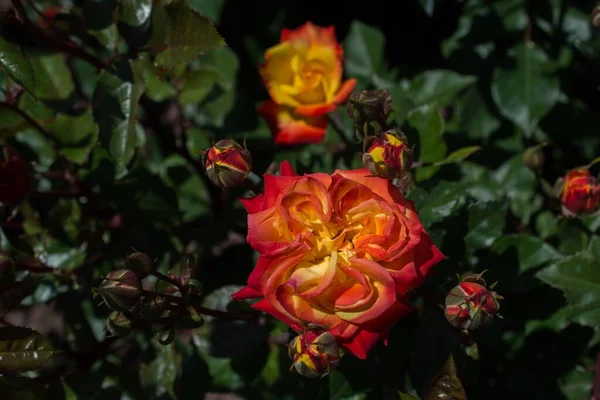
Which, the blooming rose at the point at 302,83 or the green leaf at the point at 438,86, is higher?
the blooming rose at the point at 302,83

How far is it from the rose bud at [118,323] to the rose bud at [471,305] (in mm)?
611

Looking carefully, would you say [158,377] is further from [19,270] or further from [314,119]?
[314,119]

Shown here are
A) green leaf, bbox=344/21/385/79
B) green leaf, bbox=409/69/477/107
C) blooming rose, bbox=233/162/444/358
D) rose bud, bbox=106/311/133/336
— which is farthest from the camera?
green leaf, bbox=344/21/385/79

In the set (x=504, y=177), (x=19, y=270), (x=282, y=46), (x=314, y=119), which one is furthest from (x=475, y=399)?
(x=19, y=270)

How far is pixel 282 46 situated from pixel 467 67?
0.76m

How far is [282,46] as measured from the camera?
6.10 feet

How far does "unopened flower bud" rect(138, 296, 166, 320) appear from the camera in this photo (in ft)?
4.23

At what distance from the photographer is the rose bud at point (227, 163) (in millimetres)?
1322

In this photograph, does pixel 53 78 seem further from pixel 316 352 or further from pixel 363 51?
pixel 316 352

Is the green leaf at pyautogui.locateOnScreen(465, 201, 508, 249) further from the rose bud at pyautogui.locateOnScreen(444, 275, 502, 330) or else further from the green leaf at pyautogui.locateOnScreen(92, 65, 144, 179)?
the green leaf at pyautogui.locateOnScreen(92, 65, 144, 179)

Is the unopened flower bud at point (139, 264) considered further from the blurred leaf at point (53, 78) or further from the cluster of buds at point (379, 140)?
the blurred leaf at point (53, 78)

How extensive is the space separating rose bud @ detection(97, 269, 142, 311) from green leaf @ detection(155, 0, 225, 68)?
0.49 meters

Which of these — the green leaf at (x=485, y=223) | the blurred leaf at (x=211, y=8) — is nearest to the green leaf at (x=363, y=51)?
the blurred leaf at (x=211, y=8)

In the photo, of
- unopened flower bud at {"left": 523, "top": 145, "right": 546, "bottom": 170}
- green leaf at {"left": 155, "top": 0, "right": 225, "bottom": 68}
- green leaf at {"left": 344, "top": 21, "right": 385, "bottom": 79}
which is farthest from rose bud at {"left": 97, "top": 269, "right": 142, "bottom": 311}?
green leaf at {"left": 344, "top": 21, "right": 385, "bottom": 79}
